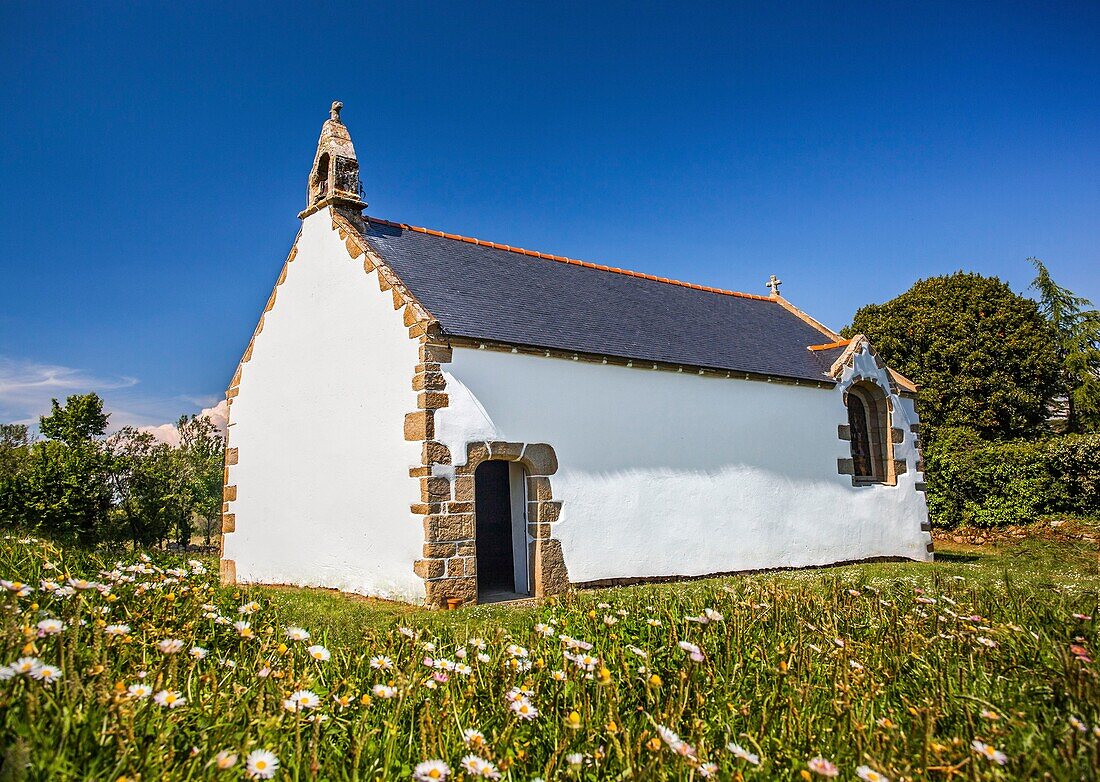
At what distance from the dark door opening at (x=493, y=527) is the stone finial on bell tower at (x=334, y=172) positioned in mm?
5390

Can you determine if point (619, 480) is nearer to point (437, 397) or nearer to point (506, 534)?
point (506, 534)

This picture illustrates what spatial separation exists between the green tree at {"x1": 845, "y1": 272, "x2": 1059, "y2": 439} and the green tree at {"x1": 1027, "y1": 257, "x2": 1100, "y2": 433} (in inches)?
20.0

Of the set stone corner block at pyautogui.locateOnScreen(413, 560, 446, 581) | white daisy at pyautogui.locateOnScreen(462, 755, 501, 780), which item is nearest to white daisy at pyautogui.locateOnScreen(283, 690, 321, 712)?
white daisy at pyautogui.locateOnScreen(462, 755, 501, 780)

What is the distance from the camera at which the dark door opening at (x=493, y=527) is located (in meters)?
12.4

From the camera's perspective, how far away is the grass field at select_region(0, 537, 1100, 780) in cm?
251

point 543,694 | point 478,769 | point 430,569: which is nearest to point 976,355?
point 430,569

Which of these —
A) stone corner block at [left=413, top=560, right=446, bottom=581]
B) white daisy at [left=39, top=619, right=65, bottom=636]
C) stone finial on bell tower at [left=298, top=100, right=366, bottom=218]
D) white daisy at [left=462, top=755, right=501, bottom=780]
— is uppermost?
stone finial on bell tower at [left=298, top=100, right=366, bottom=218]

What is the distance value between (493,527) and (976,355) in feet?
65.5

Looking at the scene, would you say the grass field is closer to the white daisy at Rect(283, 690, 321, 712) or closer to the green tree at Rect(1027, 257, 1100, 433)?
the white daisy at Rect(283, 690, 321, 712)

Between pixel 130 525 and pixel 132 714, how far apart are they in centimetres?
1625

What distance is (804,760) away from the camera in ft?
9.44

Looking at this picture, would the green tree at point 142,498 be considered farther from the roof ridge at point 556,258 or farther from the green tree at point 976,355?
the green tree at point 976,355

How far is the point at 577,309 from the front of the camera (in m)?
13.1

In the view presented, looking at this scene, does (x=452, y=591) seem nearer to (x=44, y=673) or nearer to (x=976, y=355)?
(x=44, y=673)
